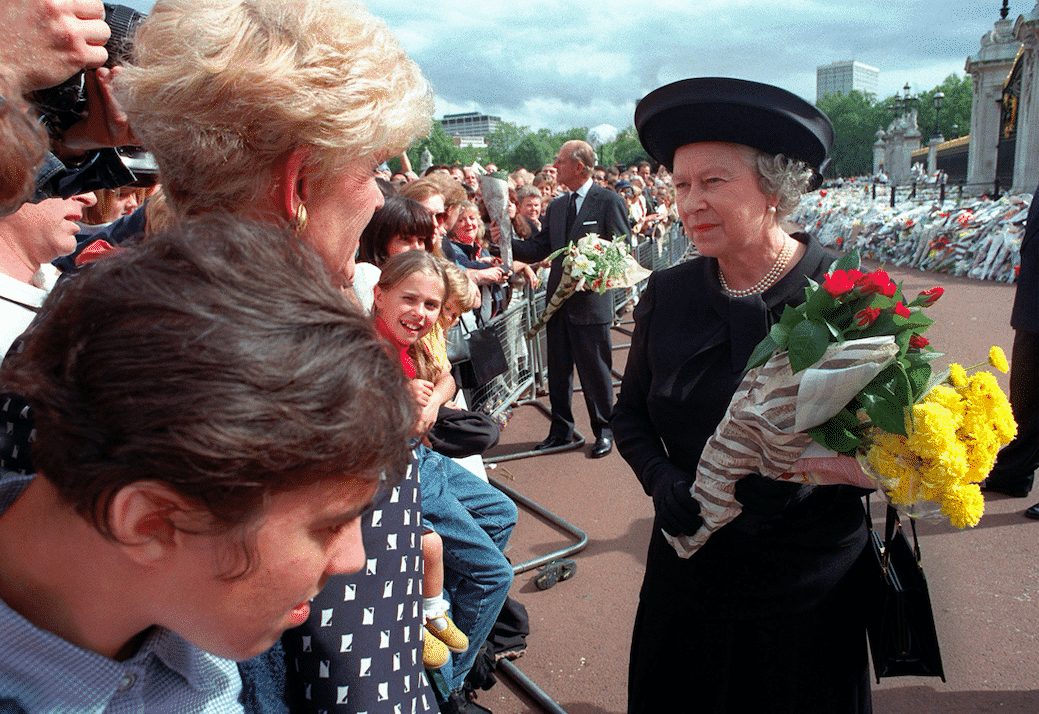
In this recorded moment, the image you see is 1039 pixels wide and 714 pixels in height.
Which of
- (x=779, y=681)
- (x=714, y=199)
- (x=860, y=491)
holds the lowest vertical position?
(x=779, y=681)

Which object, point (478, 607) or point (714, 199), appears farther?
point (478, 607)

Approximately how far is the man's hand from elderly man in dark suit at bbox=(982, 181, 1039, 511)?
17.5 feet

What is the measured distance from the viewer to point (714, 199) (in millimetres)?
2252

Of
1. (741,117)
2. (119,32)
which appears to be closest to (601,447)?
(741,117)

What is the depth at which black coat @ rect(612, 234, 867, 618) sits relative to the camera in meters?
2.12

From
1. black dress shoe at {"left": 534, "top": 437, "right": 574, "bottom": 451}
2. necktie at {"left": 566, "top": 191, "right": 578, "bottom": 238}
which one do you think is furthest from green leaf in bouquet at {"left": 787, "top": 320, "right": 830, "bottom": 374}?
necktie at {"left": 566, "top": 191, "right": 578, "bottom": 238}

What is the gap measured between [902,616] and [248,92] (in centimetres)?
215

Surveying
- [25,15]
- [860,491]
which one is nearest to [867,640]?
[860,491]

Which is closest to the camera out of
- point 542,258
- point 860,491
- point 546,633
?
point 860,491

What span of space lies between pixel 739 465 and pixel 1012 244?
14040 millimetres

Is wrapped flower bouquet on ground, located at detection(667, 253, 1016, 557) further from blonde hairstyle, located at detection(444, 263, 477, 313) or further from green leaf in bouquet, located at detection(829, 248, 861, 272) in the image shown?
blonde hairstyle, located at detection(444, 263, 477, 313)

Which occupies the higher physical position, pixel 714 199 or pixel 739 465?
pixel 714 199

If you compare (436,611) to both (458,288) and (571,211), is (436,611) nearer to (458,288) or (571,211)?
(458,288)

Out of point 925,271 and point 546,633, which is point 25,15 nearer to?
point 546,633
